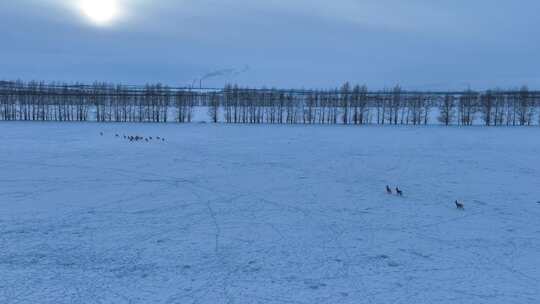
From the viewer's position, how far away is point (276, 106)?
87.9 metres

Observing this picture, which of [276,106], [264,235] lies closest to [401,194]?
[264,235]

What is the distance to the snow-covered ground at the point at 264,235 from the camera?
6.18 m

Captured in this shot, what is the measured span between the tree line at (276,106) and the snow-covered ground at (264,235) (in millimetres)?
57466

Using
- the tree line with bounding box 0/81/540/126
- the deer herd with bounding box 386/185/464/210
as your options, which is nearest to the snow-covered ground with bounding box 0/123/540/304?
the deer herd with bounding box 386/185/464/210

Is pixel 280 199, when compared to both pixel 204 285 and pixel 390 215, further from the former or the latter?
pixel 204 285

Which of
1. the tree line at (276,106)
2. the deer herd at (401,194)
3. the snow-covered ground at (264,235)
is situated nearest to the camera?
the snow-covered ground at (264,235)

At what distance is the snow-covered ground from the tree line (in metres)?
57.5

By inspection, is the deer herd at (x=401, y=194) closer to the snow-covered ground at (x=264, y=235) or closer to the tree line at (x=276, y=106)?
the snow-covered ground at (x=264, y=235)

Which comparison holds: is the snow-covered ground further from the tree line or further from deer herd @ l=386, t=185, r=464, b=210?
the tree line

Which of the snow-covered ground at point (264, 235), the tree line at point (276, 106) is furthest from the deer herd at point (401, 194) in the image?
the tree line at point (276, 106)

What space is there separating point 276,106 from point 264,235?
79961mm

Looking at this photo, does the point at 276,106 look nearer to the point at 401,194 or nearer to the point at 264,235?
the point at 401,194

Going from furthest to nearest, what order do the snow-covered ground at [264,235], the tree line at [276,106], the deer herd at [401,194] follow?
the tree line at [276,106] → the deer herd at [401,194] → the snow-covered ground at [264,235]

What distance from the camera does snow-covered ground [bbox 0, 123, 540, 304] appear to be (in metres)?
→ 6.18
